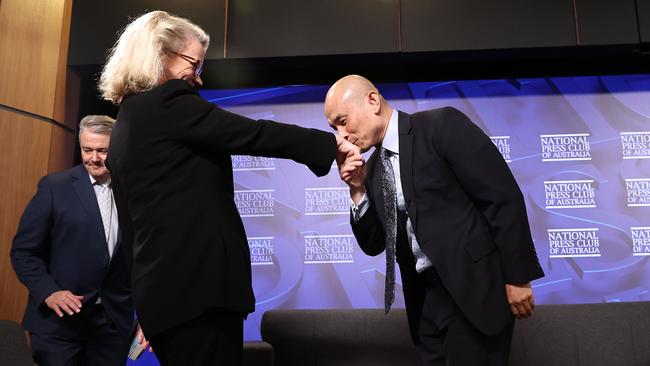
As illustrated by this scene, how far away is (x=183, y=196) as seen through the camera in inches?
55.6

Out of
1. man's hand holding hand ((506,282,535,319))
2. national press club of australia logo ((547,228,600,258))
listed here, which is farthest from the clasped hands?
national press club of australia logo ((547,228,600,258))

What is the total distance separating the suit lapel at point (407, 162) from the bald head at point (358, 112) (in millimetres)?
132

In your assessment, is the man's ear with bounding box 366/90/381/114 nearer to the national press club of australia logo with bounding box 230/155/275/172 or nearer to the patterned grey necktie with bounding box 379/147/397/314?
the patterned grey necktie with bounding box 379/147/397/314

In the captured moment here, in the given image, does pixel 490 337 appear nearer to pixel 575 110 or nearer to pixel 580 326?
pixel 580 326

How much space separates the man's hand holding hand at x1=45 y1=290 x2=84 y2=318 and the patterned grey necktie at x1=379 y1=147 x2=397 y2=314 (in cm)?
125

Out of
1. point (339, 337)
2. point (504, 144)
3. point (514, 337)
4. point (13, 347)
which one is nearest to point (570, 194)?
point (504, 144)

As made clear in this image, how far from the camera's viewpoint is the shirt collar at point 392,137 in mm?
2031

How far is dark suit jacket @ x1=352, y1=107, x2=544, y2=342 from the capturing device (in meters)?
1.72

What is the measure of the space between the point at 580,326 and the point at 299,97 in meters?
2.44

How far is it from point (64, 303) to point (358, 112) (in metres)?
1.40

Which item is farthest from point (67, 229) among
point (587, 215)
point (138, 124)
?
point (587, 215)

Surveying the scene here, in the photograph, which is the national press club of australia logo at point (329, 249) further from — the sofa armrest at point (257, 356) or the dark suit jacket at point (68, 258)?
the dark suit jacket at point (68, 258)

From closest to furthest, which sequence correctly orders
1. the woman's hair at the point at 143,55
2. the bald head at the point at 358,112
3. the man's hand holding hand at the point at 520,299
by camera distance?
1. the woman's hair at the point at 143,55
2. the man's hand holding hand at the point at 520,299
3. the bald head at the point at 358,112

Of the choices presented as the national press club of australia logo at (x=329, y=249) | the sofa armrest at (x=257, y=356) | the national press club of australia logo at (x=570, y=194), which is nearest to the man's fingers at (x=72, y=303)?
the sofa armrest at (x=257, y=356)
